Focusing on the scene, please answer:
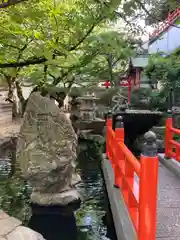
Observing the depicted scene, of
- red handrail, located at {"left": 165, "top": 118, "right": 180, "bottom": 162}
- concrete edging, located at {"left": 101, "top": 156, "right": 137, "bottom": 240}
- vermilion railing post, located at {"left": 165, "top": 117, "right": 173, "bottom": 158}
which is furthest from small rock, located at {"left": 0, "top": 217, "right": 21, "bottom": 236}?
vermilion railing post, located at {"left": 165, "top": 117, "right": 173, "bottom": 158}

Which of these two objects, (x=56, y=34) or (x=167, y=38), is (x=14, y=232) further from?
(x=167, y=38)

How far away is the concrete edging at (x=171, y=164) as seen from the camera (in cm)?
557

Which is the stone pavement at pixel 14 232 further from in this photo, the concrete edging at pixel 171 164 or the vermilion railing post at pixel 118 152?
the concrete edging at pixel 171 164

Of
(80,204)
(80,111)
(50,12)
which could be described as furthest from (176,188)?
(80,111)

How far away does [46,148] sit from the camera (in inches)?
200

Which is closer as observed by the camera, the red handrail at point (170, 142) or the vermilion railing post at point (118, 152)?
the vermilion railing post at point (118, 152)

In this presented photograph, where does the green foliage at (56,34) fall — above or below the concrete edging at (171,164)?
above

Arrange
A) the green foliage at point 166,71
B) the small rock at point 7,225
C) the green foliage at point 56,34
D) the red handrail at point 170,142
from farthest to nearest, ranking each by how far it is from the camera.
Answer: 1. the green foliage at point 166,71
2. the red handrail at point 170,142
3. the small rock at point 7,225
4. the green foliage at point 56,34

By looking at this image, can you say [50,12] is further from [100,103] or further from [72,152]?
[100,103]

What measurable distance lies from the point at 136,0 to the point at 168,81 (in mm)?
9597

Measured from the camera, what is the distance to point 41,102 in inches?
201

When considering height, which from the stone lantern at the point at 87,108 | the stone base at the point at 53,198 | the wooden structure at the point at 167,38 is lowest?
the stone base at the point at 53,198

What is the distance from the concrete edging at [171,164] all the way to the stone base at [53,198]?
1.88 metres

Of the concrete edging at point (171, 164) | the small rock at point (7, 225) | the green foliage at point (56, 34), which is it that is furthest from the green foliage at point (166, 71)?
the small rock at point (7, 225)
